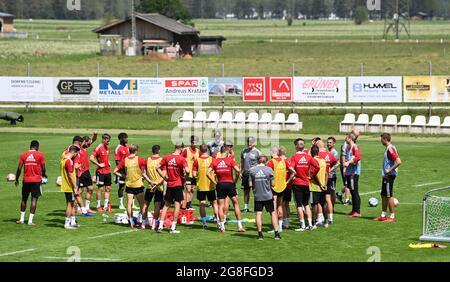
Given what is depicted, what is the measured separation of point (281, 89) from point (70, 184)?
31550mm

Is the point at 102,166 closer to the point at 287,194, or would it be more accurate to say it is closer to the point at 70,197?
the point at 70,197

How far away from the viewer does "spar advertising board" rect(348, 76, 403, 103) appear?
178 ft

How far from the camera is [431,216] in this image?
2567cm

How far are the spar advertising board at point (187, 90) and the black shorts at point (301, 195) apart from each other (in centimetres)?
3281

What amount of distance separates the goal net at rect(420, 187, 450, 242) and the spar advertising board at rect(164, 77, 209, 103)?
31220mm

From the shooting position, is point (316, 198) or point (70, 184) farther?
point (70, 184)

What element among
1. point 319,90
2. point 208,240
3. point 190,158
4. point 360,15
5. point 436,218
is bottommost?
point 208,240

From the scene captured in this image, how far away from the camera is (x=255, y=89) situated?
56.5m

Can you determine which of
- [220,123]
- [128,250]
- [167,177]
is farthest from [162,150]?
[128,250]

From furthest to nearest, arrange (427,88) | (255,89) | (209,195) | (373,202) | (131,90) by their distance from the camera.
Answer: (131,90) → (255,89) → (427,88) → (373,202) → (209,195)

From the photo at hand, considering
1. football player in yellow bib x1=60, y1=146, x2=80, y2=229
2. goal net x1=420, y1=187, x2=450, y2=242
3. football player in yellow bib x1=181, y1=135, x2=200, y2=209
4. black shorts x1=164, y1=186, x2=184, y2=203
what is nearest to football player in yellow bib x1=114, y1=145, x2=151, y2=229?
black shorts x1=164, y1=186, x2=184, y2=203

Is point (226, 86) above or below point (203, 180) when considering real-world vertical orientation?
above

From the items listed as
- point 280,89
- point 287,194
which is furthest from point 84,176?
point 280,89
